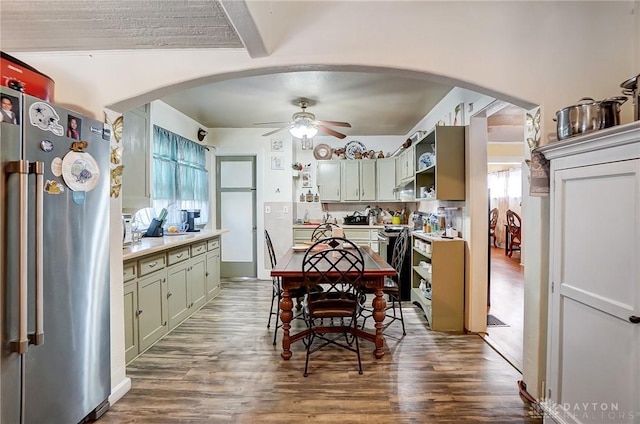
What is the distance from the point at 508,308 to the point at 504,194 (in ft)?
19.2

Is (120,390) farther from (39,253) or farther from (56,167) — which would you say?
(56,167)

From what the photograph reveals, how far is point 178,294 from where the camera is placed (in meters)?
3.28

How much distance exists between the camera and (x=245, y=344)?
113 inches

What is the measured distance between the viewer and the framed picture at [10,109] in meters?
1.34

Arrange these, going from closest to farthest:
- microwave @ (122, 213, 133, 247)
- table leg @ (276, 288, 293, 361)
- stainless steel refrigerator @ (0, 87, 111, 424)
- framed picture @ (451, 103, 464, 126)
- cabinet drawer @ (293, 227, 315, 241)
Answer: stainless steel refrigerator @ (0, 87, 111, 424)
table leg @ (276, 288, 293, 361)
microwave @ (122, 213, 133, 247)
framed picture @ (451, 103, 464, 126)
cabinet drawer @ (293, 227, 315, 241)

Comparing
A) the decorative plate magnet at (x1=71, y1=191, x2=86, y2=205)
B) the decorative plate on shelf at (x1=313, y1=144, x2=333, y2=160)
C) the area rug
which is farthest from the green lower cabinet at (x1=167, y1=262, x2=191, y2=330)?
the area rug

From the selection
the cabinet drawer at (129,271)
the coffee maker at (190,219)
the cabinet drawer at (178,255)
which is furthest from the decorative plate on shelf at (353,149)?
the cabinet drawer at (129,271)

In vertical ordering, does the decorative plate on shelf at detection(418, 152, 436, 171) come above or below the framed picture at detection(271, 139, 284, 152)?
below

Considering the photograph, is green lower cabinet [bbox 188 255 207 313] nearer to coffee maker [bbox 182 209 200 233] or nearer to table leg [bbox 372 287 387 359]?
coffee maker [bbox 182 209 200 233]

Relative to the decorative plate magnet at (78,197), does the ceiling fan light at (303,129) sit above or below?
above

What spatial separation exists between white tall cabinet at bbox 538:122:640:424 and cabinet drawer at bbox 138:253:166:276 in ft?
9.71

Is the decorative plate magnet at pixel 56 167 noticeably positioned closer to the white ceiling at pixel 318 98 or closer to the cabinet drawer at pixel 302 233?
the white ceiling at pixel 318 98

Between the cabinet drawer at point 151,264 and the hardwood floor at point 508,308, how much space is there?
3.18 m

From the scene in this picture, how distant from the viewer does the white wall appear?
197cm
